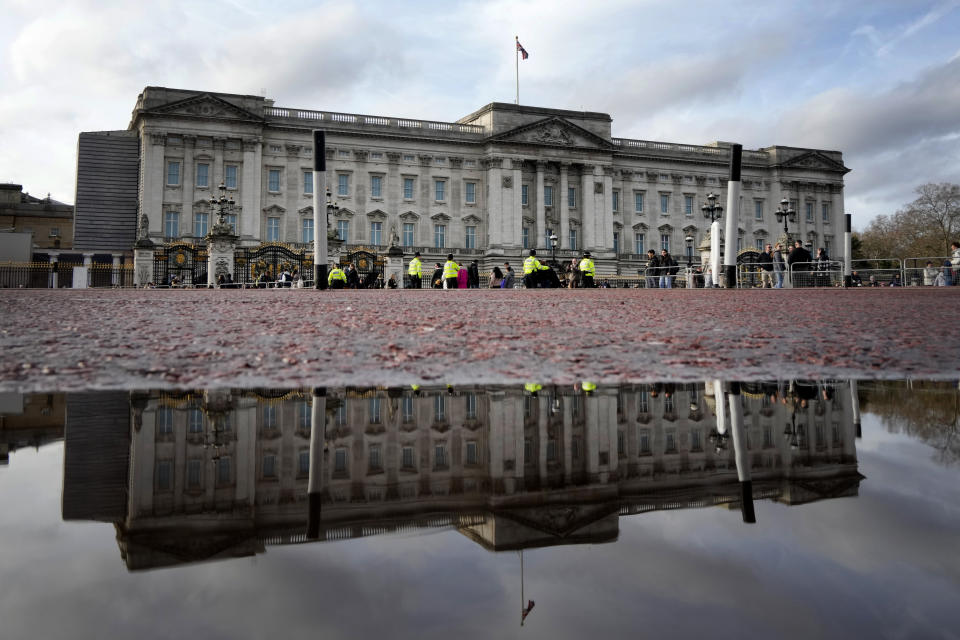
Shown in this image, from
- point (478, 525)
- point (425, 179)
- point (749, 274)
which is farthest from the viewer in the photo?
point (425, 179)

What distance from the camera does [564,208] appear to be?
58.1 meters

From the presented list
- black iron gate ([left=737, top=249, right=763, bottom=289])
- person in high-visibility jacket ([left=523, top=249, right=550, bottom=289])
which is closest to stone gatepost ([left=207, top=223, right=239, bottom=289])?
person in high-visibility jacket ([left=523, top=249, right=550, bottom=289])

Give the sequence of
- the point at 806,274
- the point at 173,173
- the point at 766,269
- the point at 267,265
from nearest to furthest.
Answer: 1. the point at 806,274
2. the point at 766,269
3. the point at 267,265
4. the point at 173,173

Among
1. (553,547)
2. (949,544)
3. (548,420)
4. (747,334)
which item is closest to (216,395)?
(548,420)

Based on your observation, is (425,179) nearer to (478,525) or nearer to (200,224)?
(200,224)

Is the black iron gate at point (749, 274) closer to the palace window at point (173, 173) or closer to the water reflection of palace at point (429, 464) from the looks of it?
the water reflection of palace at point (429, 464)

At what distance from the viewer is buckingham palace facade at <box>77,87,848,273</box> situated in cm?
4881

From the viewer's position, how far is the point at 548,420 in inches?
87.5

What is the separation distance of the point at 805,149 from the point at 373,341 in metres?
71.6

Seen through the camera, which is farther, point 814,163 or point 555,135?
point 814,163

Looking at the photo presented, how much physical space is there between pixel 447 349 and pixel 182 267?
1305 inches

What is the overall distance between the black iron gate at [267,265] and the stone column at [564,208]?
29.9m

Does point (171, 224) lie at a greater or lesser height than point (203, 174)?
lesser

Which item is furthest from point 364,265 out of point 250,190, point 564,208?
point 564,208
